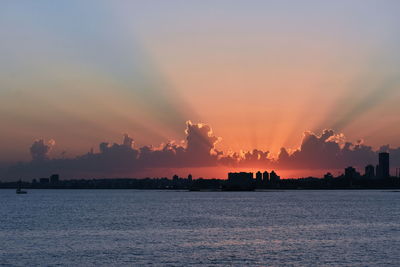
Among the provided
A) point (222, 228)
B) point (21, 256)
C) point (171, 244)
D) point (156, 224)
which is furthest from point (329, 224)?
point (21, 256)

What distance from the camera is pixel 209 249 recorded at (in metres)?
90.2

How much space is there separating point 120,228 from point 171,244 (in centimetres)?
3359

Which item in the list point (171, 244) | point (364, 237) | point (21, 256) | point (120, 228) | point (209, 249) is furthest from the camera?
point (120, 228)

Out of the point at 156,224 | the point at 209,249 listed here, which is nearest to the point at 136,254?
the point at 209,249

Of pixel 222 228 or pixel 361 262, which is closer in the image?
pixel 361 262

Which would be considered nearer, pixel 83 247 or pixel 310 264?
pixel 310 264

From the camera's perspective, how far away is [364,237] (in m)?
110

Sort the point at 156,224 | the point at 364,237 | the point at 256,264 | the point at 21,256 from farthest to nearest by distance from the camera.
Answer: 1. the point at 156,224
2. the point at 364,237
3. the point at 21,256
4. the point at 256,264

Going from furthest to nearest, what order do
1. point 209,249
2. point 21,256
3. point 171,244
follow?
Result: point 171,244 < point 209,249 < point 21,256

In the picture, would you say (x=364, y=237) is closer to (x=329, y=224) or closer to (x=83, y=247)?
A: (x=329, y=224)

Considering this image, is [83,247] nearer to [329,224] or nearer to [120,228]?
[120,228]

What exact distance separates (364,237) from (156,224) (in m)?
48.8

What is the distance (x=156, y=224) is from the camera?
14012 centimetres

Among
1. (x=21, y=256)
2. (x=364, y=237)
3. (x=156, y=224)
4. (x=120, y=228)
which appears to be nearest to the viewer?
(x=21, y=256)
